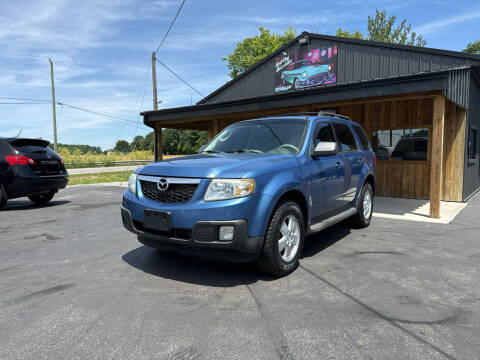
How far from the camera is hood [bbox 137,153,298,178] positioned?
3264mm

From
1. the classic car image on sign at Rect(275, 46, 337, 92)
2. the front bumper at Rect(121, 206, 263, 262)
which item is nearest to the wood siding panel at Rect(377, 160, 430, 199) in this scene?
the classic car image on sign at Rect(275, 46, 337, 92)

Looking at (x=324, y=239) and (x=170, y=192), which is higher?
(x=170, y=192)

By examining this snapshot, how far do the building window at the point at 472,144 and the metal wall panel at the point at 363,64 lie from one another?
226 cm

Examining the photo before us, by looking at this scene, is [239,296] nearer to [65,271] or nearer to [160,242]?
[160,242]

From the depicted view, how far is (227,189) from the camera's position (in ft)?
10.5

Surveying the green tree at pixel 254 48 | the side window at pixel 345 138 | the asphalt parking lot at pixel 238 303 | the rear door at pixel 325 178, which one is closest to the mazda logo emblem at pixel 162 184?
the asphalt parking lot at pixel 238 303

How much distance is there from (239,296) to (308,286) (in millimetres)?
762

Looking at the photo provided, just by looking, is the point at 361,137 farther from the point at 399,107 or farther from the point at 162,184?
the point at 399,107

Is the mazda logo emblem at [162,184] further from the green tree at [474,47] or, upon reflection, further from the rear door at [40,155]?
the green tree at [474,47]

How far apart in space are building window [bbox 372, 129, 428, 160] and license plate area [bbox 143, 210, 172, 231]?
9559mm

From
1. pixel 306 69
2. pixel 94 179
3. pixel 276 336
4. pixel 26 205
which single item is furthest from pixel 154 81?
pixel 276 336

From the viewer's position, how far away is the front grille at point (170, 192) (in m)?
3.30

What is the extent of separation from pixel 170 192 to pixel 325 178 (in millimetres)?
2166

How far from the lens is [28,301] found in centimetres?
308
